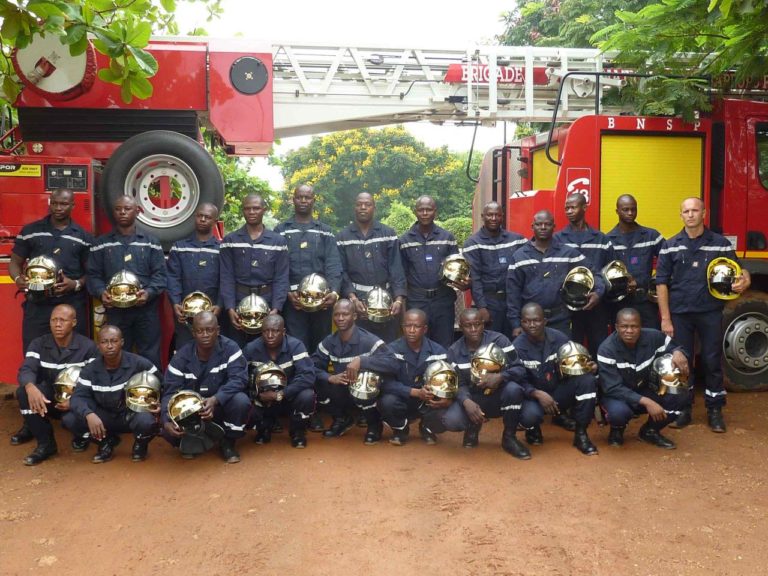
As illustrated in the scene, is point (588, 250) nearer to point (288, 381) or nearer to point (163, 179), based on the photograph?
point (288, 381)

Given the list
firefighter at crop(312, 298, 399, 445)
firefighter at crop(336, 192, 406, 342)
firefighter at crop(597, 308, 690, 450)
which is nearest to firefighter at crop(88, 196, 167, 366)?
firefighter at crop(312, 298, 399, 445)

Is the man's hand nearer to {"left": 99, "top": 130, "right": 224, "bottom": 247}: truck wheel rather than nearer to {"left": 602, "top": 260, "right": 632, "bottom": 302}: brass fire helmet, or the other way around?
{"left": 99, "top": 130, "right": 224, "bottom": 247}: truck wheel

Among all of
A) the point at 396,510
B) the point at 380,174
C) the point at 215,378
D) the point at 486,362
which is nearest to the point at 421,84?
the point at 486,362

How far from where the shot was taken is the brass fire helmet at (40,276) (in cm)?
590

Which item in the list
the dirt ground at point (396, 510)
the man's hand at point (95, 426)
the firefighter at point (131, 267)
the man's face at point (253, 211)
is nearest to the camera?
the dirt ground at point (396, 510)

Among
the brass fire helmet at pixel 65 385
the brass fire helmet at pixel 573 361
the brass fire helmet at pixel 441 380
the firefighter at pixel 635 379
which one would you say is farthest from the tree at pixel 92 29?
the firefighter at pixel 635 379

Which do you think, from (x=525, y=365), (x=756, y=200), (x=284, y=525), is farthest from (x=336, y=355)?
(x=756, y=200)

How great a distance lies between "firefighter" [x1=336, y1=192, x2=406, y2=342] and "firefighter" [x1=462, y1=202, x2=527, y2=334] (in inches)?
25.5

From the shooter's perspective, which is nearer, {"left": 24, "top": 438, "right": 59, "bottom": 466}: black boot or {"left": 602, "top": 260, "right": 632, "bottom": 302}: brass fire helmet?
{"left": 24, "top": 438, "right": 59, "bottom": 466}: black boot

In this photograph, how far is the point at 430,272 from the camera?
659 centimetres

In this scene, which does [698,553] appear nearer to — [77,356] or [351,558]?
[351,558]

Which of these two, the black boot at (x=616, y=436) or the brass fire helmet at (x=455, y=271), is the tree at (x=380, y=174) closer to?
the brass fire helmet at (x=455, y=271)

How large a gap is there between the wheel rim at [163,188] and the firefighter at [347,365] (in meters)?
1.63

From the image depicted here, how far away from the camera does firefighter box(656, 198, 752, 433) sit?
607cm
